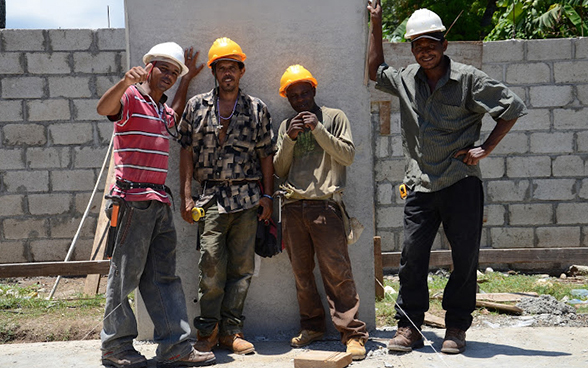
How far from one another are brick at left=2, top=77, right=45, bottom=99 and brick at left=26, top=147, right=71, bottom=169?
2.34 ft

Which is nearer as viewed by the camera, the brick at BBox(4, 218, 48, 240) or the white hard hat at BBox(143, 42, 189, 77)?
the white hard hat at BBox(143, 42, 189, 77)

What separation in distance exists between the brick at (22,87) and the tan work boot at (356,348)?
225 inches

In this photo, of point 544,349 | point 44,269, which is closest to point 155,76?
point 44,269

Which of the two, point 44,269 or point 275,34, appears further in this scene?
point 44,269

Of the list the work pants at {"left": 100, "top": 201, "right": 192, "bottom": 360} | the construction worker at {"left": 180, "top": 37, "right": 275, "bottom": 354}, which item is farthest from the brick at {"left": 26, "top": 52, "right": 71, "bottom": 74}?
the work pants at {"left": 100, "top": 201, "right": 192, "bottom": 360}

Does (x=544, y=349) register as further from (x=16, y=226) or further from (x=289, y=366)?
(x=16, y=226)

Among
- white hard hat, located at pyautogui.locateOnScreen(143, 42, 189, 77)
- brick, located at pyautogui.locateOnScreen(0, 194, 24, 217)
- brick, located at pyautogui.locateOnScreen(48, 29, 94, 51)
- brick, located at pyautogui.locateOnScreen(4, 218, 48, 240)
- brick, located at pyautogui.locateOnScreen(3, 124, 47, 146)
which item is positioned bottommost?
brick, located at pyautogui.locateOnScreen(4, 218, 48, 240)

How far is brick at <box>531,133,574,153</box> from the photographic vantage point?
8516 millimetres

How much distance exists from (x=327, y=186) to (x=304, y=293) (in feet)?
2.83

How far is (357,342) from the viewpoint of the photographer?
4.63 meters

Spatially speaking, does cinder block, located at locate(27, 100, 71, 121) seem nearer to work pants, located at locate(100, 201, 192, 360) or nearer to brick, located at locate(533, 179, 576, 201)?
work pants, located at locate(100, 201, 192, 360)

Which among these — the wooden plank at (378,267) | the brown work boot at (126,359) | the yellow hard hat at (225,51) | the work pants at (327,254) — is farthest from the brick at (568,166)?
the brown work boot at (126,359)

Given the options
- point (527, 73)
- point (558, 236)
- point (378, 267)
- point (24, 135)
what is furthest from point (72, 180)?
point (558, 236)

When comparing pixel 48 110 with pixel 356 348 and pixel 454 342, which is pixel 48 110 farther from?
pixel 454 342
